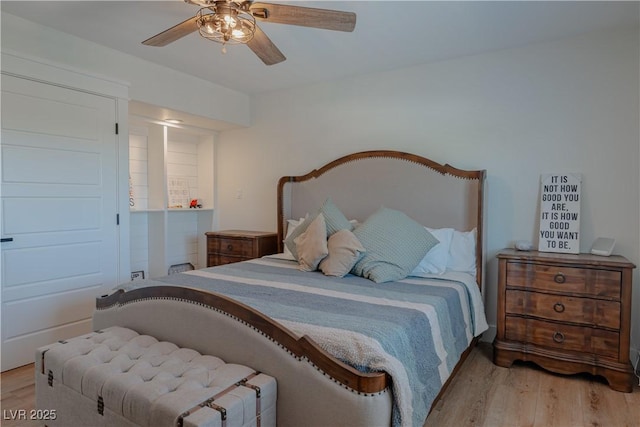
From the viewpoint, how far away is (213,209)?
4.92 m

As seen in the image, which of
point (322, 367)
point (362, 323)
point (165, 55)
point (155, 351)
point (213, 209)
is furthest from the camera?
point (213, 209)

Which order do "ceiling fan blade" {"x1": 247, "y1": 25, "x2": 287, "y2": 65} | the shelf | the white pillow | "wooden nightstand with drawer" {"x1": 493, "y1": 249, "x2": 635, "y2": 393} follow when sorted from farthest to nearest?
the shelf → the white pillow → "wooden nightstand with drawer" {"x1": 493, "y1": 249, "x2": 635, "y2": 393} → "ceiling fan blade" {"x1": 247, "y1": 25, "x2": 287, "y2": 65}

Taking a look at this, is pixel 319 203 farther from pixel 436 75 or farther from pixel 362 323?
pixel 362 323

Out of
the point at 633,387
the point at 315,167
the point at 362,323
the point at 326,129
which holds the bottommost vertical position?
the point at 633,387

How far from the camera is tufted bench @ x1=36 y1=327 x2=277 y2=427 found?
138cm

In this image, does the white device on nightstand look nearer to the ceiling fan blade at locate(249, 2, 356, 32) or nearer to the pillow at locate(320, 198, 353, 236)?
the pillow at locate(320, 198, 353, 236)

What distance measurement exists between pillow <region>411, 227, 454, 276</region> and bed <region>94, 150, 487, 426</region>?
0.02m

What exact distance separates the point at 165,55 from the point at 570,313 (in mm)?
3784

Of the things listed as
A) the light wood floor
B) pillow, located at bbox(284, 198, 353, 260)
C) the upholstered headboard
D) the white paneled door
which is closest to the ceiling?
the white paneled door

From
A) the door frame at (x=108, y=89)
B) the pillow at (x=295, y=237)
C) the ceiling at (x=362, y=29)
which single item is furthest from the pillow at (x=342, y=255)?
the door frame at (x=108, y=89)

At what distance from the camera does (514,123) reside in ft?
10.2

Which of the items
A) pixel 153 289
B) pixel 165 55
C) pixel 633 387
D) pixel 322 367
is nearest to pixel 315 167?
pixel 165 55

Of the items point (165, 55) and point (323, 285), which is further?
point (165, 55)

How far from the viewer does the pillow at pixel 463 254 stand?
119 inches
